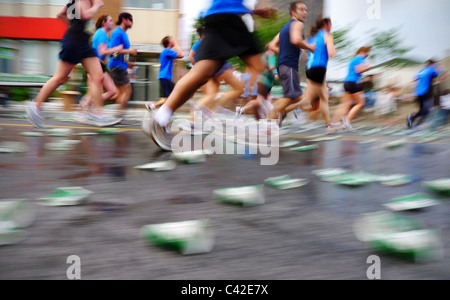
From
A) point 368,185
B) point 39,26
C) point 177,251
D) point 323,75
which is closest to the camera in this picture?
point 177,251

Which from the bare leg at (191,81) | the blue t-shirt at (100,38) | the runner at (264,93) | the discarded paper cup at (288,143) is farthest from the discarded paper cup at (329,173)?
the blue t-shirt at (100,38)

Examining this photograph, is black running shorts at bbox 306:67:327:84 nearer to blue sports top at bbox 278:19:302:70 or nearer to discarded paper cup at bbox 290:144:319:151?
blue sports top at bbox 278:19:302:70

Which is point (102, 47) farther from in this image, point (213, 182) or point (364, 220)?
point (364, 220)

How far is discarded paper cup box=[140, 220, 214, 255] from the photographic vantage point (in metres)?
1.91

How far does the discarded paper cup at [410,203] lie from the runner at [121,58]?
5.68 m

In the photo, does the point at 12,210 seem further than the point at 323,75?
No

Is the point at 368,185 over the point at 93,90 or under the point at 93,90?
under

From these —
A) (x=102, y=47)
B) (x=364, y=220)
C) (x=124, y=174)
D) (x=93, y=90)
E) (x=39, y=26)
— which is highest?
(x=39, y=26)

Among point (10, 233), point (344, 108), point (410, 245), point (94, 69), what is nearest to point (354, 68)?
point (344, 108)

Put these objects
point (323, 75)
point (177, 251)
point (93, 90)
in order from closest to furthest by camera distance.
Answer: point (177, 251)
point (93, 90)
point (323, 75)

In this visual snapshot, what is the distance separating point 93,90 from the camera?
6.68 m

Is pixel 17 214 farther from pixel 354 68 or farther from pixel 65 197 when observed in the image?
pixel 354 68
